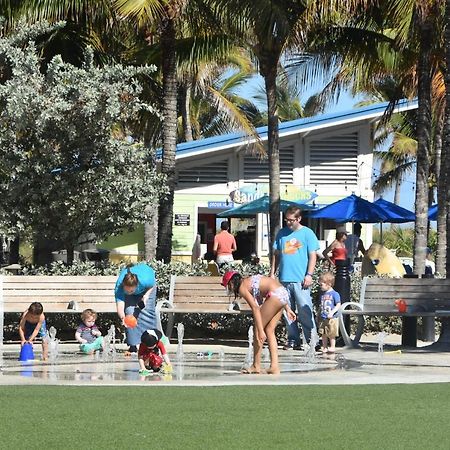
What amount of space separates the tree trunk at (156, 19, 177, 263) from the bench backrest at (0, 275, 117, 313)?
16.4 feet

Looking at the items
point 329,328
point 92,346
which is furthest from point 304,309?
point 92,346

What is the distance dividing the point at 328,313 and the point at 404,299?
1.31 metres

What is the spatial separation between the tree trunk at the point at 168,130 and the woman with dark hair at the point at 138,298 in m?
6.81

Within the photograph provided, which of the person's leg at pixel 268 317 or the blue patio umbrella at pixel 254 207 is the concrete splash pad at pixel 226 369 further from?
the blue patio umbrella at pixel 254 207

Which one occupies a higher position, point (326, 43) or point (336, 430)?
point (326, 43)

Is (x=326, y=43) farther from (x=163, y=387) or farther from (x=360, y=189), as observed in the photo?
(x=163, y=387)

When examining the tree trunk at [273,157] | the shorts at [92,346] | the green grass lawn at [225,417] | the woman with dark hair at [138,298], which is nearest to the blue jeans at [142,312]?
the woman with dark hair at [138,298]

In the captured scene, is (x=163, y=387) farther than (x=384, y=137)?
No

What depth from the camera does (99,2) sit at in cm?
2181

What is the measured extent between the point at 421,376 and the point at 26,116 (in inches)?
329

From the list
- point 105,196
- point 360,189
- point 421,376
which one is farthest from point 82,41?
point 421,376

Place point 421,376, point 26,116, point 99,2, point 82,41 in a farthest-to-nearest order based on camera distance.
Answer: point 82,41
point 99,2
point 26,116
point 421,376

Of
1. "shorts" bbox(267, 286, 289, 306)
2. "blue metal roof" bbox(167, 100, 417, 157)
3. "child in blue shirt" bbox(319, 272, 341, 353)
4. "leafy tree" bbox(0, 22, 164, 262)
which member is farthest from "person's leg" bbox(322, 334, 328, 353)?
"blue metal roof" bbox(167, 100, 417, 157)

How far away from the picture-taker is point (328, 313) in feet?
50.4
